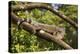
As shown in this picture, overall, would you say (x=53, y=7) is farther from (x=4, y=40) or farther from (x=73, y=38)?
(x=4, y=40)

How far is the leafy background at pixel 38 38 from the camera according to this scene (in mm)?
1999

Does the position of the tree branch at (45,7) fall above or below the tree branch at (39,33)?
above

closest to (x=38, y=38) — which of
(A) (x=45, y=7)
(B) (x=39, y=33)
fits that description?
(B) (x=39, y=33)

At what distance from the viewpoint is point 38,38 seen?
2102 mm

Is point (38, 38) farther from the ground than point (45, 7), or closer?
closer

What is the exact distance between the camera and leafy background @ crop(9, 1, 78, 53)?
200 cm

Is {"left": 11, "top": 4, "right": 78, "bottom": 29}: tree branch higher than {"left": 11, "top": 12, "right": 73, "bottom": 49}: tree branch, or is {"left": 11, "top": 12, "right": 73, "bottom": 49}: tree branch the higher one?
{"left": 11, "top": 4, "right": 78, "bottom": 29}: tree branch

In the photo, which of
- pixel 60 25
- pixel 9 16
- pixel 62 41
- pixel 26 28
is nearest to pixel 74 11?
pixel 60 25

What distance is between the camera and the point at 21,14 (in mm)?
2035

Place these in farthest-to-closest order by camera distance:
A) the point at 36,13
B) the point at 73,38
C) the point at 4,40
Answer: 1. the point at 73,38
2. the point at 36,13
3. the point at 4,40

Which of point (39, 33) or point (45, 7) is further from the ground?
point (45, 7)

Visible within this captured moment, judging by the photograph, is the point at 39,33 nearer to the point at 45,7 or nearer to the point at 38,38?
the point at 38,38

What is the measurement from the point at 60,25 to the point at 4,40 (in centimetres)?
72

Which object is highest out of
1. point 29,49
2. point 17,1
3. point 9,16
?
point 17,1
